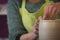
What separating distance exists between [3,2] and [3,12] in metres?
0.05

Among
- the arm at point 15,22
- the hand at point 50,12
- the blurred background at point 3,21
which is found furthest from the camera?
the blurred background at point 3,21

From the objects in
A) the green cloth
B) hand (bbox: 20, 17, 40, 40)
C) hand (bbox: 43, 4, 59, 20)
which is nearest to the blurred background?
the green cloth

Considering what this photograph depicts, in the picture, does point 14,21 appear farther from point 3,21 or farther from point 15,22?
point 3,21

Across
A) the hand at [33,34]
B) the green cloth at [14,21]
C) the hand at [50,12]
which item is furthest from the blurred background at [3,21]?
the hand at [50,12]

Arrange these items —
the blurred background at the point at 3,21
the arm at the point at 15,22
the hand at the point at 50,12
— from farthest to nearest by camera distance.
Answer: the blurred background at the point at 3,21
the arm at the point at 15,22
the hand at the point at 50,12

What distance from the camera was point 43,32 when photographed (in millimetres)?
525

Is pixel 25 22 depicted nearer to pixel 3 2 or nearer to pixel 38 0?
pixel 38 0

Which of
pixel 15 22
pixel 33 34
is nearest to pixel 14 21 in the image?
pixel 15 22

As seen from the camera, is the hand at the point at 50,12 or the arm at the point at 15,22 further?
the arm at the point at 15,22

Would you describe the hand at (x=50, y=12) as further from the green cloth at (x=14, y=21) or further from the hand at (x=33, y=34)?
the green cloth at (x=14, y=21)

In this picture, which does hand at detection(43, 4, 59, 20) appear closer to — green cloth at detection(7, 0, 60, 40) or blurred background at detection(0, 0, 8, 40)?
green cloth at detection(7, 0, 60, 40)

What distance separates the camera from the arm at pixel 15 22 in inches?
29.5

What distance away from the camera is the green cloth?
0.76 meters

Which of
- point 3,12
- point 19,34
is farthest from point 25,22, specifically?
point 3,12
